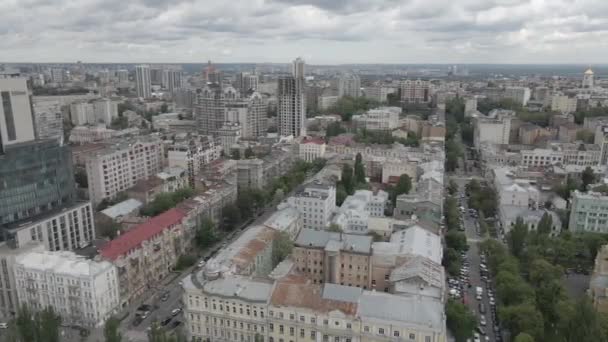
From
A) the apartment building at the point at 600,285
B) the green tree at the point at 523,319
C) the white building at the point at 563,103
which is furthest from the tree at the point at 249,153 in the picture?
the white building at the point at 563,103

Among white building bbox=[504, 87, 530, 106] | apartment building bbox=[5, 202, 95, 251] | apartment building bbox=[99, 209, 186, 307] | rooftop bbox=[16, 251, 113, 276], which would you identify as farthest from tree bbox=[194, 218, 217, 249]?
white building bbox=[504, 87, 530, 106]

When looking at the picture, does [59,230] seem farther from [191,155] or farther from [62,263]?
[191,155]

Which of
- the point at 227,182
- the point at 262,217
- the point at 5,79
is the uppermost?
the point at 5,79

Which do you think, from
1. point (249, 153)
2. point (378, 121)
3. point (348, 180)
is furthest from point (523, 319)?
point (378, 121)

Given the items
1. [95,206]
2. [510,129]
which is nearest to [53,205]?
[95,206]

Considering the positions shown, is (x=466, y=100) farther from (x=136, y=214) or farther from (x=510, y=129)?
(x=136, y=214)

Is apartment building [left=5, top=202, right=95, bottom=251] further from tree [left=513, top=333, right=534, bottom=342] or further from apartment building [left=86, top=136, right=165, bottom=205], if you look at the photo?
tree [left=513, top=333, right=534, bottom=342]
